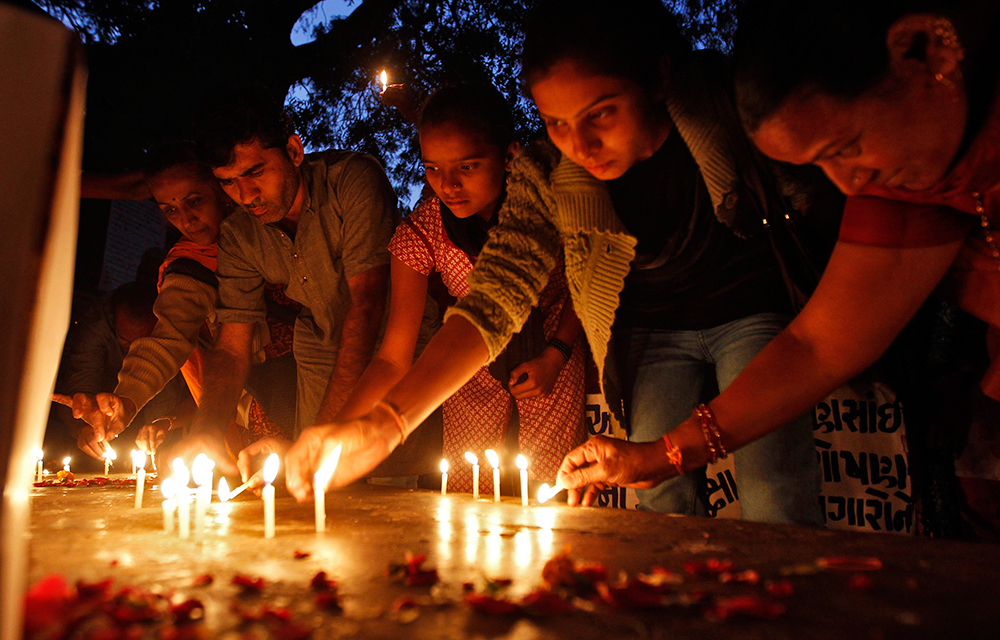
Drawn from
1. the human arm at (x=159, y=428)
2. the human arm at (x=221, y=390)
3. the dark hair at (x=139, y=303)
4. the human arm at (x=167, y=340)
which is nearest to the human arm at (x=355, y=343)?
the human arm at (x=221, y=390)

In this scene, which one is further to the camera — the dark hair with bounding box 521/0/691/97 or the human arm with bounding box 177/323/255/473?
the human arm with bounding box 177/323/255/473

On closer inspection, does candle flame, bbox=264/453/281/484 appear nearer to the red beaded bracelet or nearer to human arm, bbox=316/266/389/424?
human arm, bbox=316/266/389/424

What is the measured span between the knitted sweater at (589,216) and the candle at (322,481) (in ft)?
1.86

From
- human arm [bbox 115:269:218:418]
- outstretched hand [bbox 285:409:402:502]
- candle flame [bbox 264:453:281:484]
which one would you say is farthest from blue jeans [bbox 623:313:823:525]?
human arm [bbox 115:269:218:418]

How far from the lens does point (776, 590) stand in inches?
43.9

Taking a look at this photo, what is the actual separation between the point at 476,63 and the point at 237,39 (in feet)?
8.32

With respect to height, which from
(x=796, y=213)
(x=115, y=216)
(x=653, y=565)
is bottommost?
(x=653, y=565)

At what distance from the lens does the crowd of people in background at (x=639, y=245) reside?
58.6 inches

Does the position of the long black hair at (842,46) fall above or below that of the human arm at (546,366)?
above

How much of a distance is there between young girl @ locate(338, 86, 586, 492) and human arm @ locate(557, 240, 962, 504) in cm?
99

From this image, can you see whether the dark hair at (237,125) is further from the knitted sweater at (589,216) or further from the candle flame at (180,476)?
the candle flame at (180,476)

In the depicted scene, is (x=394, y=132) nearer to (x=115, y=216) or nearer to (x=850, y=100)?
(x=115, y=216)

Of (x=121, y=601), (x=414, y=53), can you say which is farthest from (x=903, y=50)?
(x=414, y=53)

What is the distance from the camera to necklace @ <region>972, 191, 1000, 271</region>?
1562mm
